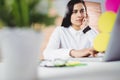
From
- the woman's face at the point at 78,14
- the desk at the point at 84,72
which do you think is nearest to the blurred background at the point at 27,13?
the desk at the point at 84,72

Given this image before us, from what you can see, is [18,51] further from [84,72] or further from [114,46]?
[114,46]

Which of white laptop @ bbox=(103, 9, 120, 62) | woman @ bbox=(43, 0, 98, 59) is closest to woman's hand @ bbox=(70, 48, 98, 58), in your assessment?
woman @ bbox=(43, 0, 98, 59)

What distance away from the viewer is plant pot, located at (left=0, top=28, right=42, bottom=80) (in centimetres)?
76

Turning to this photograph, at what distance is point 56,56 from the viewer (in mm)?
1354

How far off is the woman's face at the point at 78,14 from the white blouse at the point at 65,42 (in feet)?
0.14

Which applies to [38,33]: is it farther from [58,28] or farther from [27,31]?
[58,28]

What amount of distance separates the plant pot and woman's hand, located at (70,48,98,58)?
0.60m

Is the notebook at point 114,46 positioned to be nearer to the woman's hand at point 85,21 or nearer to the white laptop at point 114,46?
the white laptop at point 114,46

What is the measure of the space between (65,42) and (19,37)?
2.07ft

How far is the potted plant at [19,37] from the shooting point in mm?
753

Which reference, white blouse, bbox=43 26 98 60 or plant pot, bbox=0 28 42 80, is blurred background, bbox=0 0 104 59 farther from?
white blouse, bbox=43 26 98 60

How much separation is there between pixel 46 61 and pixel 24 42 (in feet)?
1.79

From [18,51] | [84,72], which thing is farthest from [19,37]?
[84,72]

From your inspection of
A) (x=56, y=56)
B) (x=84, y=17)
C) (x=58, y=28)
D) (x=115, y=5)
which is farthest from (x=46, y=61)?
→ (x=115, y=5)
